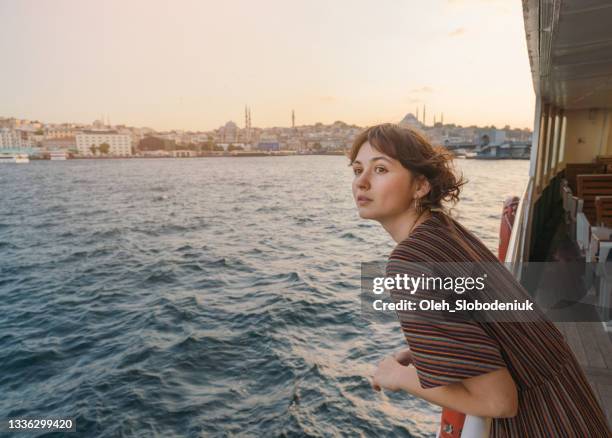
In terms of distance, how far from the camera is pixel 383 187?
3.46ft

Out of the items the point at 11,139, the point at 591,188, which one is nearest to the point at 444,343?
the point at 591,188

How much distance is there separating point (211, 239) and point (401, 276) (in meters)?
15.7

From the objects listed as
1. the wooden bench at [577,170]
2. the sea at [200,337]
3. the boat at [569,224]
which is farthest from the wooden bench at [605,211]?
the wooden bench at [577,170]

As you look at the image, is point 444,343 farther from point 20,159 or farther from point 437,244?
point 20,159

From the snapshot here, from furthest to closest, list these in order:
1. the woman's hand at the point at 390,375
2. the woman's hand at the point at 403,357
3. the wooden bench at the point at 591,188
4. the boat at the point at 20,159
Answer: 1. the boat at the point at 20,159
2. the wooden bench at the point at 591,188
3. the woman's hand at the point at 403,357
4. the woman's hand at the point at 390,375

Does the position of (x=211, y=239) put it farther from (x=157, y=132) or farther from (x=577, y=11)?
(x=157, y=132)

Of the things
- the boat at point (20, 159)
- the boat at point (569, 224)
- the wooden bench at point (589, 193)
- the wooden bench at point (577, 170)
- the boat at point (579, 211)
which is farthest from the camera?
the boat at point (20, 159)

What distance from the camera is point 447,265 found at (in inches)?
34.9

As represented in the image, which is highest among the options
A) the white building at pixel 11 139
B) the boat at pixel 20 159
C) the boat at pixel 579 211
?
the white building at pixel 11 139

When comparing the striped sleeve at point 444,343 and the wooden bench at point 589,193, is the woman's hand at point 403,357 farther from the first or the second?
the wooden bench at point 589,193

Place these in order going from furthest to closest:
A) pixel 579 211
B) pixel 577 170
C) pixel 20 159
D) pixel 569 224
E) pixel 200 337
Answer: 1. pixel 20 159
2. pixel 577 170
3. pixel 569 224
4. pixel 200 337
5. pixel 579 211

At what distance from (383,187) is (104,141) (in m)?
151

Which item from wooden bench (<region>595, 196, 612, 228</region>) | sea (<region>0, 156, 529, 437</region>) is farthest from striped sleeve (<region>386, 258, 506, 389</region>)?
wooden bench (<region>595, 196, 612, 228</region>)

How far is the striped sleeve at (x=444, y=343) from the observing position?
82 cm
